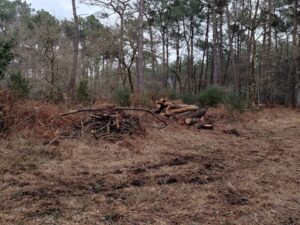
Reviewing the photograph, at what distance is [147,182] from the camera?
3682mm

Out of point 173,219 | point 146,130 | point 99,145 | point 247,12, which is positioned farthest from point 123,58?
point 173,219

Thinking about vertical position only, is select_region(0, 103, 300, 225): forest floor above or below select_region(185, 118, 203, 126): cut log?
below

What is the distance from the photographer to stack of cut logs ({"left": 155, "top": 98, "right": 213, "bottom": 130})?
29.1ft

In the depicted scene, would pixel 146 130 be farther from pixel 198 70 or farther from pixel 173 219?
pixel 198 70

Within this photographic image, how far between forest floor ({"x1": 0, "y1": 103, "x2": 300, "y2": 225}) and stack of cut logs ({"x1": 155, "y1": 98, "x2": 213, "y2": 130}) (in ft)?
7.79

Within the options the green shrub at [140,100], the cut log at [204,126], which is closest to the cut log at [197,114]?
the cut log at [204,126]

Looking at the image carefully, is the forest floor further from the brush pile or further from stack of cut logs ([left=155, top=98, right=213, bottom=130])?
stack of cut logs ([left=155, top=98, right=213, bottom=130])

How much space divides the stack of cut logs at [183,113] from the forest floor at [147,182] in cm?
237

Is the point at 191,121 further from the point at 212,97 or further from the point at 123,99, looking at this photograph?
the point at 212,97

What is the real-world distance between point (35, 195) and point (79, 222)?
84cm

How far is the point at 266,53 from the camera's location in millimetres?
18359

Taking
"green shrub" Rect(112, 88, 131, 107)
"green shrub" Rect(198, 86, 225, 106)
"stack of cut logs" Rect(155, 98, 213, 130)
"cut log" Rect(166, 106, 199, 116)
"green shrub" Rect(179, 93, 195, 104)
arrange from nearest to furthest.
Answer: "stack of cut logs" Rect(155, 98, 213, 130) < "cut log" Rect(166, 106, 199, 116) < "green shrub" Rect(112, 88, 131, 107) < "green shrub" Rect(198, 86, 225, 106) < "green shrub" Rect(179, 93, 195, 104)

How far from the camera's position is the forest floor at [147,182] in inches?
108

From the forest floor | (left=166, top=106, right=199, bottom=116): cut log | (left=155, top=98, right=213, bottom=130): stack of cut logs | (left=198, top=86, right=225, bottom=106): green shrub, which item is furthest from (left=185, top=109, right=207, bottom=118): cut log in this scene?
(left=198, top=86, right=225, bottom=106): green shrub
